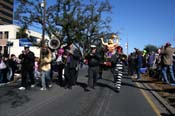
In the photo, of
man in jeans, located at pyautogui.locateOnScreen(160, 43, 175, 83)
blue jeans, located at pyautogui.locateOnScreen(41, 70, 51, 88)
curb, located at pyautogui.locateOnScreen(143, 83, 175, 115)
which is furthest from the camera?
man in jeans, located at pyautogui.locateOnScreen(160, 43, 175, 83)

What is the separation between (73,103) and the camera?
10.1 metres

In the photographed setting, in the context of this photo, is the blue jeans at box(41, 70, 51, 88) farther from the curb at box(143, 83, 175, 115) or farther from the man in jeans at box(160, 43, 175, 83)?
the man in jeans at box(160, 43, 175, 83)

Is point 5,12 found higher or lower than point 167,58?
higher

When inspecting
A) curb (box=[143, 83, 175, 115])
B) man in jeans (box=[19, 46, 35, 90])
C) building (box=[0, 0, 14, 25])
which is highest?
building (box=[0, 0, 14, 25])

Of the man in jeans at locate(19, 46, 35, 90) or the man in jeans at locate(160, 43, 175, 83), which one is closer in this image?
the man in jeans at locate(19, 46, 35, 90)

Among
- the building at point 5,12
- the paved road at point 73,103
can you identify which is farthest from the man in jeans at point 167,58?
the building at point 5,12

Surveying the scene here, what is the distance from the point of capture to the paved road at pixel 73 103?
866cm

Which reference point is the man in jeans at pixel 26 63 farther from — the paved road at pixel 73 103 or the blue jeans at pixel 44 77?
the blue jeans at pixel 44 77

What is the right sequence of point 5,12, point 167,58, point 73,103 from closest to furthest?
1. point 73,103
2. point 167,58
3. point 5,12

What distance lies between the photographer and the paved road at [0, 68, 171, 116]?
866 centimetres

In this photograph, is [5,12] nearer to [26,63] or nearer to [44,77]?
[26,63]

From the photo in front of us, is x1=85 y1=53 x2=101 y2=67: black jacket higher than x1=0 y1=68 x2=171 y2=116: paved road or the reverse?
higher

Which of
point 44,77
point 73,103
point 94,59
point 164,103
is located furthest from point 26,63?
point 164,103

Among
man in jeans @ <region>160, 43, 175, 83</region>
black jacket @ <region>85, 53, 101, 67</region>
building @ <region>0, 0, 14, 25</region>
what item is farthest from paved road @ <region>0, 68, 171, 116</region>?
building @ <region>0, 0, 14, 25</region>
